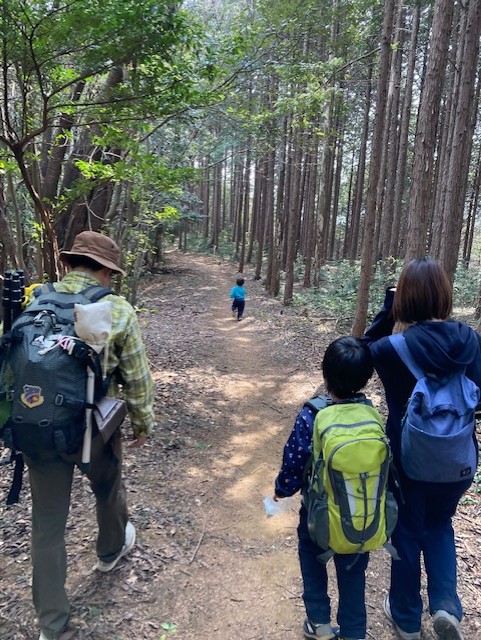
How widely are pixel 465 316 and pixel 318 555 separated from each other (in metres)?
12.7

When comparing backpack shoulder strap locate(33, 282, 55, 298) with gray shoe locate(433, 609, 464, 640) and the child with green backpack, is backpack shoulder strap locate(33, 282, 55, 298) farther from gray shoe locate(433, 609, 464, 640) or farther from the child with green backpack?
gray shoe locate(433, 609, 464, 640)

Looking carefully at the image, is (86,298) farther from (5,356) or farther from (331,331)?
(331,331)

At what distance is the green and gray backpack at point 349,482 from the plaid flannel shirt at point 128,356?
3.59 feet

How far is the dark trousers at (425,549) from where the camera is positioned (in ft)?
7.81

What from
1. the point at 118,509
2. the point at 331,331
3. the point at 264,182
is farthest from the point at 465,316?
the point at 264,182

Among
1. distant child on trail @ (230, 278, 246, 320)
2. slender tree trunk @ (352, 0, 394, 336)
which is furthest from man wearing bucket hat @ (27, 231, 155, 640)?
distant child on trail @ (230, 278, 246, 320)

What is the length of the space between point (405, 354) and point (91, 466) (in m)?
1.91

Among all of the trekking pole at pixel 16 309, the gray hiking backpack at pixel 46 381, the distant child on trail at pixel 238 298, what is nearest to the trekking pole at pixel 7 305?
the trekking pole at pixel 16 309

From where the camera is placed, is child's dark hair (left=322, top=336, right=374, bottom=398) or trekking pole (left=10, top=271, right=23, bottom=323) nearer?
child's dark hair (left=322, top=336, right=374, bottom=398)

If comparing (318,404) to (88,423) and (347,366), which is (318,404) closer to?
(347,366)

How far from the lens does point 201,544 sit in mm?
3664

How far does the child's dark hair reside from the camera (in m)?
2.33

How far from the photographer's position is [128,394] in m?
2.74

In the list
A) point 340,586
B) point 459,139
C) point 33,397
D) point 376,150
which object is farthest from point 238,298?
point 33,397
